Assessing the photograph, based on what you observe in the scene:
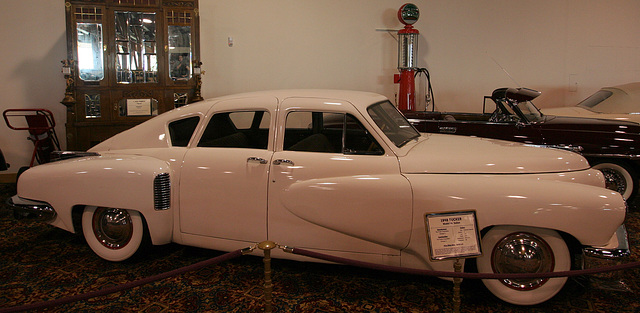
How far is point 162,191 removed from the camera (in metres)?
3.29

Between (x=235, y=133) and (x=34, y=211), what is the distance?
1.69m

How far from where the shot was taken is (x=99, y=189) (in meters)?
3.37

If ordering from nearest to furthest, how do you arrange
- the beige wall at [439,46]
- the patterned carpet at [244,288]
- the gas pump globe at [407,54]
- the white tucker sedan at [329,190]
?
the white tucker sedan at [329,190] → the patterned carpet at [244,288] → the gas pump globe at [407,54] → the beige wall at [439,46]

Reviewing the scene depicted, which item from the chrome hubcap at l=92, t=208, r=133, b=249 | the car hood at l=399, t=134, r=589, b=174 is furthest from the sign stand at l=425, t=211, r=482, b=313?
the chrome hubcap at l=92, t=208, r=133, b=249

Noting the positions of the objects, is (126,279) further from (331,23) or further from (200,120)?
(331,23)

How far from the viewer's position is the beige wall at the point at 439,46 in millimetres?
6992

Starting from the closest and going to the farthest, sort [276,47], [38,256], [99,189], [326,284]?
1. [326,284]
2. [99,189]
3. [38,256]
4. [276,47]

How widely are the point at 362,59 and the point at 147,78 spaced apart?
3300 millimetres

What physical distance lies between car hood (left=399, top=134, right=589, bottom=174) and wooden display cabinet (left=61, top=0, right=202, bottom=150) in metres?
4.02

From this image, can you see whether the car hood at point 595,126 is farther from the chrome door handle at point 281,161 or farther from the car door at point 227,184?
the car door at point 227,184

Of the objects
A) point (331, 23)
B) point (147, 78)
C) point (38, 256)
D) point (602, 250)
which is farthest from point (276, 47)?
point (602, 250)

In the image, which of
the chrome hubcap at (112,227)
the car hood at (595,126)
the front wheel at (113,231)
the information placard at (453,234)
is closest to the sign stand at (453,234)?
the information placard at (453,234)

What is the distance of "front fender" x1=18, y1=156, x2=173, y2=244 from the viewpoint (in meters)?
3.30

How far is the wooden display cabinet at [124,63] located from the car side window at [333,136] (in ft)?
9.35
